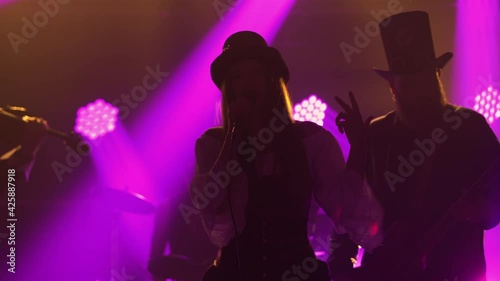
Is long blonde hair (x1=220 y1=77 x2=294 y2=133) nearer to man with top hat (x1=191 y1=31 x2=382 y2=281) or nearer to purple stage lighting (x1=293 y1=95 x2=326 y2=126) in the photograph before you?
man with top hat (x1=191 y1=31 x2=382 y2=281)

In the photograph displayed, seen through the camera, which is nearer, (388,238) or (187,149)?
(388,238)

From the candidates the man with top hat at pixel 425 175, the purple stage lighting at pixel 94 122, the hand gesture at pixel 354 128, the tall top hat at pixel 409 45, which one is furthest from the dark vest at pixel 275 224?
the purple stage lighting at pixel 94 122

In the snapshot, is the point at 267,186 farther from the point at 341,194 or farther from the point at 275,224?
the point at 341,194

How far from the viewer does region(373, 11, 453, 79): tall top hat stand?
9.05 feet

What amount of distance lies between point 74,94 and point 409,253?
5935 mm

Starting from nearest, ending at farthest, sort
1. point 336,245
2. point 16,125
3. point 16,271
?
point 336,245 < point 16,125 < point 16,271

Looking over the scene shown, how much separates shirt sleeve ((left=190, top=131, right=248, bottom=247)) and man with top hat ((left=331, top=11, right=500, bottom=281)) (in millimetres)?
565

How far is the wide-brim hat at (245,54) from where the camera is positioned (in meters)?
2.22

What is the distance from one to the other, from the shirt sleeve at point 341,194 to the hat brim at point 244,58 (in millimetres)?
355

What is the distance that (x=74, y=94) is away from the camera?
7.29 m

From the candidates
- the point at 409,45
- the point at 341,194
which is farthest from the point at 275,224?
the point at 409,45

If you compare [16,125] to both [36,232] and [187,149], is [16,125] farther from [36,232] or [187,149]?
[187,149]

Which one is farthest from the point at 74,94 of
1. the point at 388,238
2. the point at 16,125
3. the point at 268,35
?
the point at 388,238

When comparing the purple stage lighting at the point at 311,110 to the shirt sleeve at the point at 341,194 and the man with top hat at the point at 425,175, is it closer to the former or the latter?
the man with top hat at the point at 425,175
